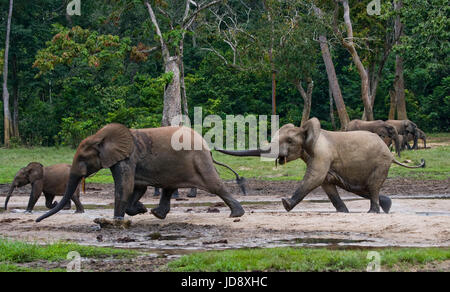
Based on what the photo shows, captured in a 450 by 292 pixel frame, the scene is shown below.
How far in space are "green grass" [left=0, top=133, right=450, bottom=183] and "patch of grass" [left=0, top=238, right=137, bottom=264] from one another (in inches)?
609

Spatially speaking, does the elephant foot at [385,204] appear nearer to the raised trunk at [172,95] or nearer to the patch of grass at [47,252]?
the patch of grass at [47,252]

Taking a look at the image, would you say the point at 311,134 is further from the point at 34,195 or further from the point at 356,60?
the point at 356,60

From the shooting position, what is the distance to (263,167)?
2834 centimetres

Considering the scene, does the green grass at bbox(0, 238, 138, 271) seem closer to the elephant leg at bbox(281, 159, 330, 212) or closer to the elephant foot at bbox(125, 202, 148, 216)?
the elephant foot at bbox(125, 202, 148, 216)

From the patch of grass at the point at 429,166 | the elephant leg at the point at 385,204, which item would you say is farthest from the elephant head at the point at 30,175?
the patch of grass at the point at 429,166

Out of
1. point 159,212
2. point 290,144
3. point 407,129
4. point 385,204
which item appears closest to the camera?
point 159,212

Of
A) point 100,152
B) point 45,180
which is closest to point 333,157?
point 100,152

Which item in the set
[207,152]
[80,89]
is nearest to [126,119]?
[80,89]

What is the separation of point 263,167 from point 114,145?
47.3ft

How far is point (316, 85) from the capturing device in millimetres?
48875

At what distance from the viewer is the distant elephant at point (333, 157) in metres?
14.9

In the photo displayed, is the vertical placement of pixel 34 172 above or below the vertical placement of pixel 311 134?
below

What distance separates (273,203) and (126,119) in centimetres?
2053
